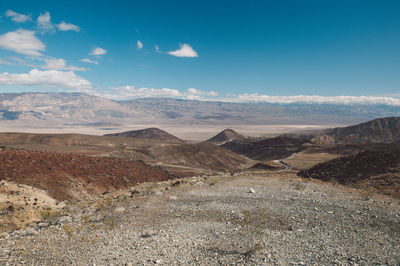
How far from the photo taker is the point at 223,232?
12.1 m

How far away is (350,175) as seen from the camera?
25422 millimetres

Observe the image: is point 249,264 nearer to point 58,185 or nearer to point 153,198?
point 153,198

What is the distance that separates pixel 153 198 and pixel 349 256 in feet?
44.2

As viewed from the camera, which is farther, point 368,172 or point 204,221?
point 368,172

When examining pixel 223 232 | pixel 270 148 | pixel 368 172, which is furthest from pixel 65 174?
pixel 270 148

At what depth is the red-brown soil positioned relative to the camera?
2278 cm

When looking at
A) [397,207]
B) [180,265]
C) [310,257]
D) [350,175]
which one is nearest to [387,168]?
[350,175]

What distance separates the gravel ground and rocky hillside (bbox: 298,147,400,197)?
152 inches

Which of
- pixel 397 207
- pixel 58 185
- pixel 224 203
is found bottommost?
pixel 58 185

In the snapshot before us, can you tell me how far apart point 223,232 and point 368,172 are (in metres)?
21.0

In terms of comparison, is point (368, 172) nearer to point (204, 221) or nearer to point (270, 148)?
point (204, 221)

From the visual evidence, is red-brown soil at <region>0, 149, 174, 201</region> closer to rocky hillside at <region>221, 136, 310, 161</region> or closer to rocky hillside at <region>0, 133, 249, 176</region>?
rocky hillside at <region>0, 133, 249, 176</region>

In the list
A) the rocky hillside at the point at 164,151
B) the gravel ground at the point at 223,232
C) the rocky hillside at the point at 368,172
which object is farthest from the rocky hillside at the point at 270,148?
the gravel ground at the point at 223,232

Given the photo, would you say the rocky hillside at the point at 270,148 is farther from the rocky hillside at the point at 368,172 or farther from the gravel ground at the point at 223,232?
the gravel ground at the point at 223,232
